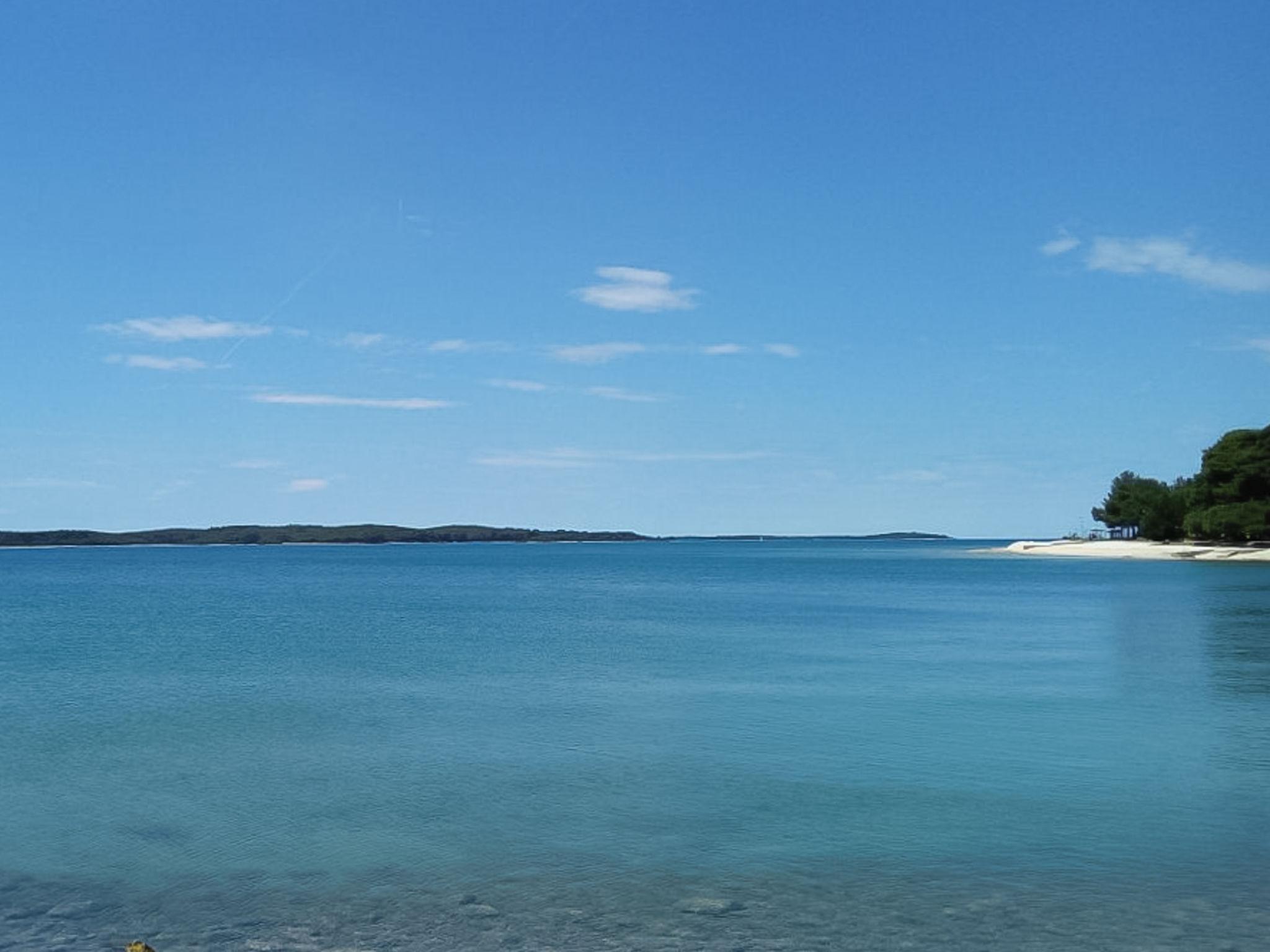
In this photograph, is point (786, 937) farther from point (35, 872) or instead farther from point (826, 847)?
point (35, 872)

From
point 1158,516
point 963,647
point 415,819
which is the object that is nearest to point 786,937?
point 415,819

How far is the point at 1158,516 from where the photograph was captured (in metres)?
120

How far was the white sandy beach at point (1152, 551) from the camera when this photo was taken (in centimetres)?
9338

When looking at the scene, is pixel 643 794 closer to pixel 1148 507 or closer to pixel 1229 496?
pixel 1229 496

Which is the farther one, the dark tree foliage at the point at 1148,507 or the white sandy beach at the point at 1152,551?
the dark tree foliage at the point at 1148,507

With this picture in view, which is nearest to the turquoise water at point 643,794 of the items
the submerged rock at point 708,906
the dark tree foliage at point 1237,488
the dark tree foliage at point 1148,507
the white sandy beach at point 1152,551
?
the submerged rock at point 708,906

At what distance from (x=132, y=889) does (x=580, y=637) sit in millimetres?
28133

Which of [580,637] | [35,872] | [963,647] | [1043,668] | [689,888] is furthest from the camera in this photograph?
[580,637]

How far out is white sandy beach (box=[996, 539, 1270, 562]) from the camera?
9338 centimetres

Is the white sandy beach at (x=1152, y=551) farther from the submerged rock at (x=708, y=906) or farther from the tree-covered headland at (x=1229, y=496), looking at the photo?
the submerged rock at (x=708, y=906)

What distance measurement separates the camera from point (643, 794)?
1461 cm

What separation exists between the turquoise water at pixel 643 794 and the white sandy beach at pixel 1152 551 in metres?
63.8

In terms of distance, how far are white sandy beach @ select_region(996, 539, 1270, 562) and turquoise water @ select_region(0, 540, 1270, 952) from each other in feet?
209

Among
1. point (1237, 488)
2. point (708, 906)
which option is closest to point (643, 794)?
point (708, 906)
